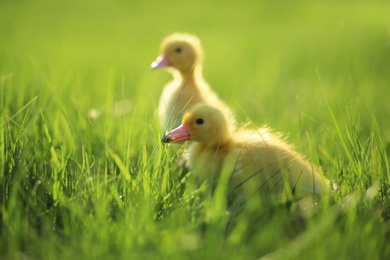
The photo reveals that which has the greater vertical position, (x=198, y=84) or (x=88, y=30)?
(x=88, y=30)

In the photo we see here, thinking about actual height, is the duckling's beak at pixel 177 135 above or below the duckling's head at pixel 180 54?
below

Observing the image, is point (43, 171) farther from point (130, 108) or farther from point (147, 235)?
point (130, 108)

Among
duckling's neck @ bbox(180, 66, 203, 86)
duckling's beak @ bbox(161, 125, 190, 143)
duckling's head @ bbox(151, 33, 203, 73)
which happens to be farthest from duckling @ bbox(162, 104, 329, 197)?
duckling's head @ bbox(151, 33, 203, 73)

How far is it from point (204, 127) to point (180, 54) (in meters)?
1.63

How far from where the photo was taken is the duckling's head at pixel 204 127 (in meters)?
3.08

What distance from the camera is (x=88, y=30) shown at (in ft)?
33.6

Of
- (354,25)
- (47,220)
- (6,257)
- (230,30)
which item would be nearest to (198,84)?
(47,220)

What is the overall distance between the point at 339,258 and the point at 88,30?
8.72 meters

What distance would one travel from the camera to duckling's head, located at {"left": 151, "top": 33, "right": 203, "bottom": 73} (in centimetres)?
459

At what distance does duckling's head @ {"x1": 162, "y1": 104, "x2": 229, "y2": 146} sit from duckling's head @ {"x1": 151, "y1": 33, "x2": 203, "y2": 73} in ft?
5.02

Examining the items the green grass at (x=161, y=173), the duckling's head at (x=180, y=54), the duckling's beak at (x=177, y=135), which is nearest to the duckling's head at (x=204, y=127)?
the duckling's beak at (x=177, y=135)

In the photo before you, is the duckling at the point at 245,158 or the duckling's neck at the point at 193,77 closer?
the duckling at the point at 245,158

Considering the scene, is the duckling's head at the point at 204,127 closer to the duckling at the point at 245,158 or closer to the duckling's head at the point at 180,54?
the duckling at the point at 245,158

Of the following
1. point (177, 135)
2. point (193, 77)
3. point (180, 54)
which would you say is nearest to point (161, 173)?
point (177, 135)
